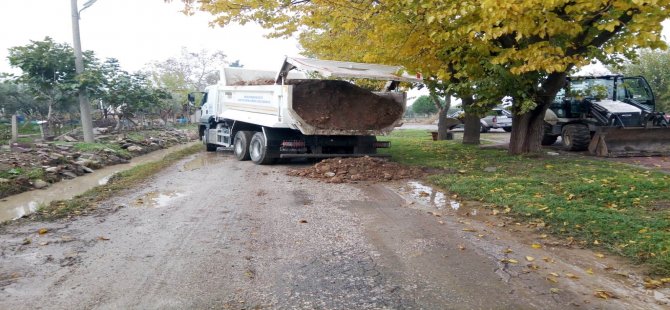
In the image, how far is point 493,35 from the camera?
7.77 meters

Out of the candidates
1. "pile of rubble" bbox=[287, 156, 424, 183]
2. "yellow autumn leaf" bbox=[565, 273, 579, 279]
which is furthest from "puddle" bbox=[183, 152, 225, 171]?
"yellow autumn leaf" bbox=[565, 273, 579, 279]

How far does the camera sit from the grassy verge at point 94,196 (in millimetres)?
7035

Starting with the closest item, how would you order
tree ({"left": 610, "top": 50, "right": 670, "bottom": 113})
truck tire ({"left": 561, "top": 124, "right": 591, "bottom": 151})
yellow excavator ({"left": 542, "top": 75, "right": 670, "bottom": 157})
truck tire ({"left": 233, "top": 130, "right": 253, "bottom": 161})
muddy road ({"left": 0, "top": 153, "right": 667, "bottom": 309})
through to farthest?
muddy road ({"left": 0, "top": 153, "right": 667, "bottom": 309}) < yellow excavator ({"left": 542, "top": 75, "right": 670, "bottom": 157}) < truck tire ({"left": 233, "top": 130, "right": 253, "bottom": 161}) < truck tire ({"left": 561, "top": 124, "right": 591, "bottom": 151}) < tree ({"left": 610, "top": 50, "right": 670, "bottom": 113})

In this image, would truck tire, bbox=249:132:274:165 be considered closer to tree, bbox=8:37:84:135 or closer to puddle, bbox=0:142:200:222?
puddle, bbox=0:142:200:222

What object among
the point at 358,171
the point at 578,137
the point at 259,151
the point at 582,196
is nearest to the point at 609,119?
the point at 578,137

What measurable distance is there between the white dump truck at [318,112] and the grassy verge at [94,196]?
2908mm

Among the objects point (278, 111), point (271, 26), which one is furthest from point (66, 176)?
point (271, 26)

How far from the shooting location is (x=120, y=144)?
Answer: 17875 millimetres

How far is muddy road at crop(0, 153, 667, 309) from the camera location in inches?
153

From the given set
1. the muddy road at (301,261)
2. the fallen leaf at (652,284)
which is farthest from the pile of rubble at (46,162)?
the fallen leaf at (652,284)

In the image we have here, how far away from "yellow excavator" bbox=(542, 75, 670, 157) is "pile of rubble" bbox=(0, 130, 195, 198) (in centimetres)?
1264

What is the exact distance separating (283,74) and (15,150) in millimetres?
7624

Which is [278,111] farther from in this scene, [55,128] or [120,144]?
[55,128]

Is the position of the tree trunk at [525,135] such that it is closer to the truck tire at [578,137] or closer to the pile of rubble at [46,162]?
the truck tire at [578,137]
